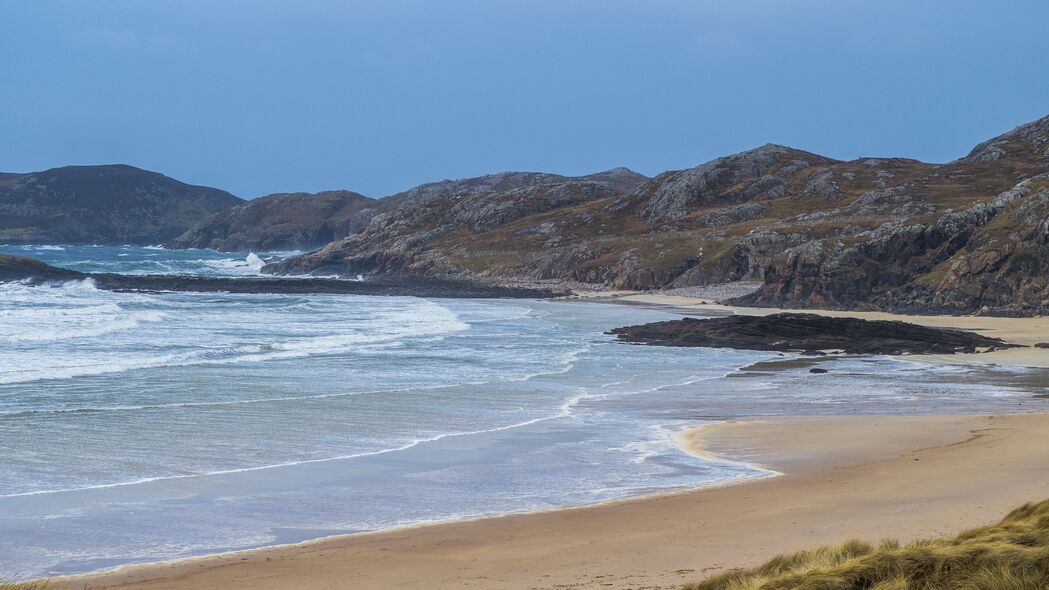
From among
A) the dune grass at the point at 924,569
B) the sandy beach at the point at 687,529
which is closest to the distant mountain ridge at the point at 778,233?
the sandy beach at the point at 687,529

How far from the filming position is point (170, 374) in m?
26.3

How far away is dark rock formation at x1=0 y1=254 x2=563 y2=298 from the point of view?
73.1 meters

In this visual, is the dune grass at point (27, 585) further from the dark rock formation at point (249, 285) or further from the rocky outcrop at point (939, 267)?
the dark rock formation at point (249, 285)

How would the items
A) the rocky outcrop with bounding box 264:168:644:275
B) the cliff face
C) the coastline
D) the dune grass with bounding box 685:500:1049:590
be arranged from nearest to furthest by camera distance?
the dune grass with bounding box 685:500:1049:590, the coastline, the rocky outcrop with bounding box 264:168:644:275, the cliff face

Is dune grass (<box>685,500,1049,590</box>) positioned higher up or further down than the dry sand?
higher up

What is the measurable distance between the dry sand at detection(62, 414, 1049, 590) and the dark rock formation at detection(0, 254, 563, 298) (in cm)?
5652

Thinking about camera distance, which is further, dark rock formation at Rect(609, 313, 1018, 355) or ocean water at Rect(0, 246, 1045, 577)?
dark rock formation at Rect(609, 313, 1018, 355)

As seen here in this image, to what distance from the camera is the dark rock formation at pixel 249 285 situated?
73.1 metres

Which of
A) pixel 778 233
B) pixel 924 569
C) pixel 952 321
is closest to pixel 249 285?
pixel 778 233

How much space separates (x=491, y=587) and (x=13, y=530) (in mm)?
5681

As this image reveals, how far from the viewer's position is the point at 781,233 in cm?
7912

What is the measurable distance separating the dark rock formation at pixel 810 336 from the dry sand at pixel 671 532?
741 inches

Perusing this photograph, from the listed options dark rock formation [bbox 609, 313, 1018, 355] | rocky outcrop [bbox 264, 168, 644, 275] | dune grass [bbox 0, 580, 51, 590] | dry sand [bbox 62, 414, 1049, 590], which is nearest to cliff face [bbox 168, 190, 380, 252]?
rocky outcrop [bbox 264, 168, 644, 275]

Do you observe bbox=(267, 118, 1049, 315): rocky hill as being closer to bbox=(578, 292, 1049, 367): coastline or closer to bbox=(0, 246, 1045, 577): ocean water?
bbox=(578, 292, 1049, 367): coastline
